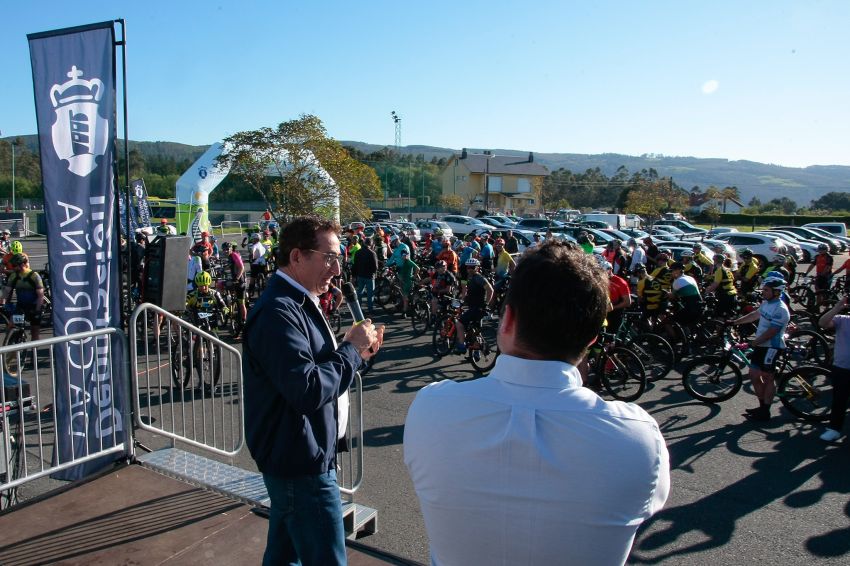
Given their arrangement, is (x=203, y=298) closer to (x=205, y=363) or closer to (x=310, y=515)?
(x=205, y=363)

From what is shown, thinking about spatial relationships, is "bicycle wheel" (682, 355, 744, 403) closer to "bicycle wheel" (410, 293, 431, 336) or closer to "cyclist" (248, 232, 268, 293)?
"bicycle wheel" (410, 293, 431, 336)

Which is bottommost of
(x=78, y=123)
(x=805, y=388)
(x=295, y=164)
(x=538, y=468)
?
(x=805, y=388)

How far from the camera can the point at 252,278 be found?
50.8ft

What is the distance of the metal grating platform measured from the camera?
3889 millimetres

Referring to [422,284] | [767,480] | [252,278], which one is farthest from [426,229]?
[767,480]

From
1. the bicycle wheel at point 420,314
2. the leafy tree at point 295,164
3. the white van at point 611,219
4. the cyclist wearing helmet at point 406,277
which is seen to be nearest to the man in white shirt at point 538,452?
the bicycle wheel at point 420,314

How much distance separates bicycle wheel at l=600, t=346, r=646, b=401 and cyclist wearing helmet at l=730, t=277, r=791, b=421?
1320 millimetres

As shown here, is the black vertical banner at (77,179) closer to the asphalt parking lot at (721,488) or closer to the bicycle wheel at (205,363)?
the bicycle wheel at (205,363)

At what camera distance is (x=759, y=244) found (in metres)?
25.8

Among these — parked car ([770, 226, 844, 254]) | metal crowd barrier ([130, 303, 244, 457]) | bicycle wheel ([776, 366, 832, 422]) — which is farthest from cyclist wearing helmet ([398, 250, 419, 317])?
parked car ([770, 226, 844, 254])

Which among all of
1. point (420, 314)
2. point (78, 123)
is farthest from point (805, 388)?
point (78, 123)

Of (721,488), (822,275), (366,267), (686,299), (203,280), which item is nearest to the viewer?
(721,488)

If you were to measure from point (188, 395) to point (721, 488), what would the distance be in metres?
6.21

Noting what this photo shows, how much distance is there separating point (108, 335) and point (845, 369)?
6850mm
